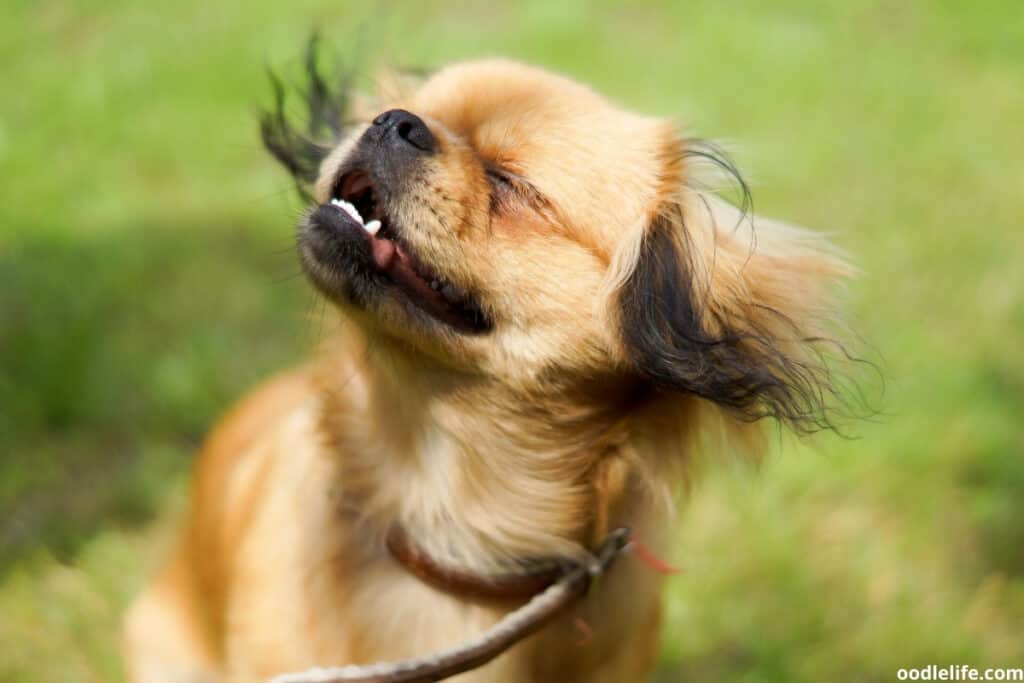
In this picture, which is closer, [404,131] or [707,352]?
[707,352]

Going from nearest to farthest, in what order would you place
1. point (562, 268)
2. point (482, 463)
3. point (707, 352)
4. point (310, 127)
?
point (707, 352) → point (562, 268) → point (482, 463) → point (310, 127)

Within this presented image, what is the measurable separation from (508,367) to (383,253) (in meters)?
0.37

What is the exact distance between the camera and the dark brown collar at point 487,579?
2.41 meters

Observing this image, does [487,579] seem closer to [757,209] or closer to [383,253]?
[383,253]

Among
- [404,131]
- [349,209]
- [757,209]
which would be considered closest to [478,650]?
[349,209]

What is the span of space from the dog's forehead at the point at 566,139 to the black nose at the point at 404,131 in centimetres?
16

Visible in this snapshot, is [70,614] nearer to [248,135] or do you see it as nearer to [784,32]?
[248,135]

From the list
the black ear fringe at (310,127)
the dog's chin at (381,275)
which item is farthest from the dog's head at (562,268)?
the black ear fringe at (310,127)

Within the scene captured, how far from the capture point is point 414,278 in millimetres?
2188

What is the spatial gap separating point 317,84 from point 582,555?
152 cm

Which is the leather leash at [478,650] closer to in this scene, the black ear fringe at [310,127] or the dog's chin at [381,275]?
the dog's chin at [381,275]

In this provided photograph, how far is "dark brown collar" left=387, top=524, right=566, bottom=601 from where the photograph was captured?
2.41 m

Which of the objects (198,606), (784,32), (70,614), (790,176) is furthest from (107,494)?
(784,32)

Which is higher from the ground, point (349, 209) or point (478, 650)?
point (349, 209)
